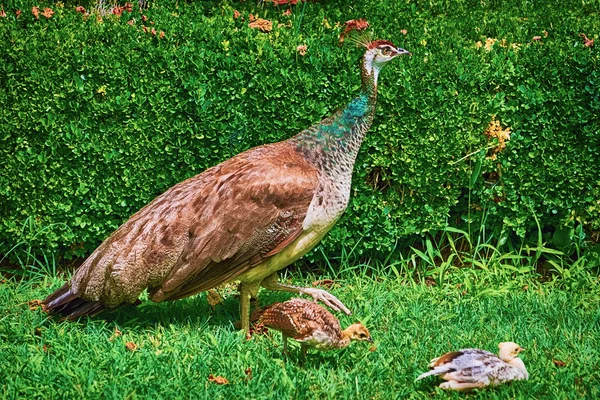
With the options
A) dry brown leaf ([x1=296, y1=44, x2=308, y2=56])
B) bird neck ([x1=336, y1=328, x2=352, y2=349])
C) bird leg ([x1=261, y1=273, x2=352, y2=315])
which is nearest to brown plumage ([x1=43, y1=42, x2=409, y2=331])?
bird leg ([x1=261, y1=273, x2=352, y2=315])

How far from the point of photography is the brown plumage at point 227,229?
193 inches

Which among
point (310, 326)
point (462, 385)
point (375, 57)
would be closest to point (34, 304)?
point (310, 326)

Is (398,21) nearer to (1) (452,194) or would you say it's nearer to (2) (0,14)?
(1) (452,194)

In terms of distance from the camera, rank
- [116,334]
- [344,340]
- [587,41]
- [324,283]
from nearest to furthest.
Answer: [344,340] < [116,334] < [324,283] < [587,41]

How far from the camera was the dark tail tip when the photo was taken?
5.06m

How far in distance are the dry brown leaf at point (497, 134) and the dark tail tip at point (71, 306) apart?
2672mm

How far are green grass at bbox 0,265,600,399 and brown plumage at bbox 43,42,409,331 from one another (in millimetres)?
279

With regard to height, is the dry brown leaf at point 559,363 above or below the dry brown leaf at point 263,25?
below

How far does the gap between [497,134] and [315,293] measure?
1.68 m

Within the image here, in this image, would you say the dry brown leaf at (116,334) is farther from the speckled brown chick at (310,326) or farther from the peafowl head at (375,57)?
the peafowl head at (375,57)

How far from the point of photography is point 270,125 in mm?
5945

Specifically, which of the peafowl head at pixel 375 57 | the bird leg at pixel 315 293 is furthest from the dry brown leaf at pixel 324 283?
the peafowl head at pixel 375 57

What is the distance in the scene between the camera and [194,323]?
5.26 metres

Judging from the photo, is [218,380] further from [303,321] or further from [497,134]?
[497,134]
